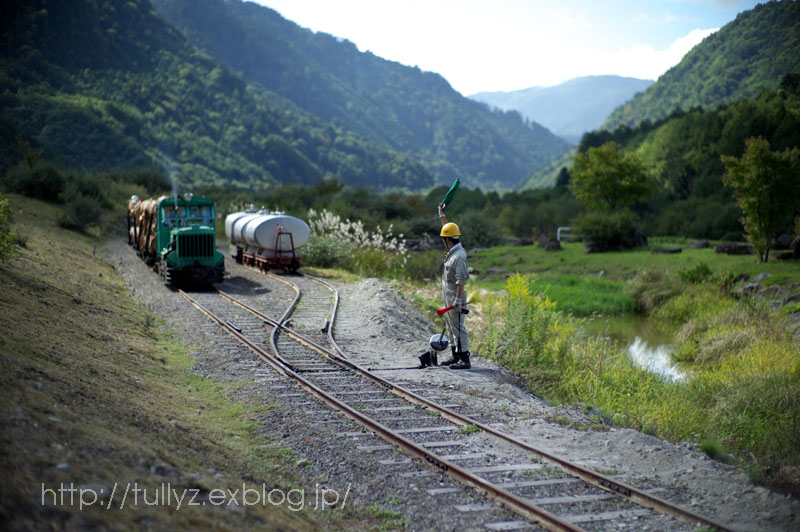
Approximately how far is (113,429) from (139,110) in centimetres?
10393

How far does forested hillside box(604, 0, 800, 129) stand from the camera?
53500 mm

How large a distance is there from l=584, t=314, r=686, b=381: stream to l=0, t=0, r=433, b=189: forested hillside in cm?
4091

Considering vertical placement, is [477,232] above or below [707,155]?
below

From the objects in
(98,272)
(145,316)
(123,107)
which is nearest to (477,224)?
(98,272)

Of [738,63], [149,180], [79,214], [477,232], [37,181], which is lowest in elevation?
[79,214]

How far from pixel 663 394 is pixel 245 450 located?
8087 millimetres

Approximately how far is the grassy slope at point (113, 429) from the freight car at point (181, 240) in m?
6.93

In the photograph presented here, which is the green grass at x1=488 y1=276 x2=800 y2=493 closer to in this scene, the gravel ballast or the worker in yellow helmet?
the gravel ballast

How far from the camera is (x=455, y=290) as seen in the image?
1015cm

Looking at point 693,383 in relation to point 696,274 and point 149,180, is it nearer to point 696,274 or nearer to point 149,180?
point 696,274

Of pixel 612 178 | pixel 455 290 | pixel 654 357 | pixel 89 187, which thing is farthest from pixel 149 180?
pixel 455 290

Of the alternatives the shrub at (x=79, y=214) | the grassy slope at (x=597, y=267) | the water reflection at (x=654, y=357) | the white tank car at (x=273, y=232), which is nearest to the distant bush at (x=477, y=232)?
the grassy slope at (x=597, y=267)

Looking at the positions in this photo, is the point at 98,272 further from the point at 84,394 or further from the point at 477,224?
the point at 477,224

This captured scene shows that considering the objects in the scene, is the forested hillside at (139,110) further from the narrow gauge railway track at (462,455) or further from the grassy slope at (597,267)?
the narrow gauge railway track at (462,455)
